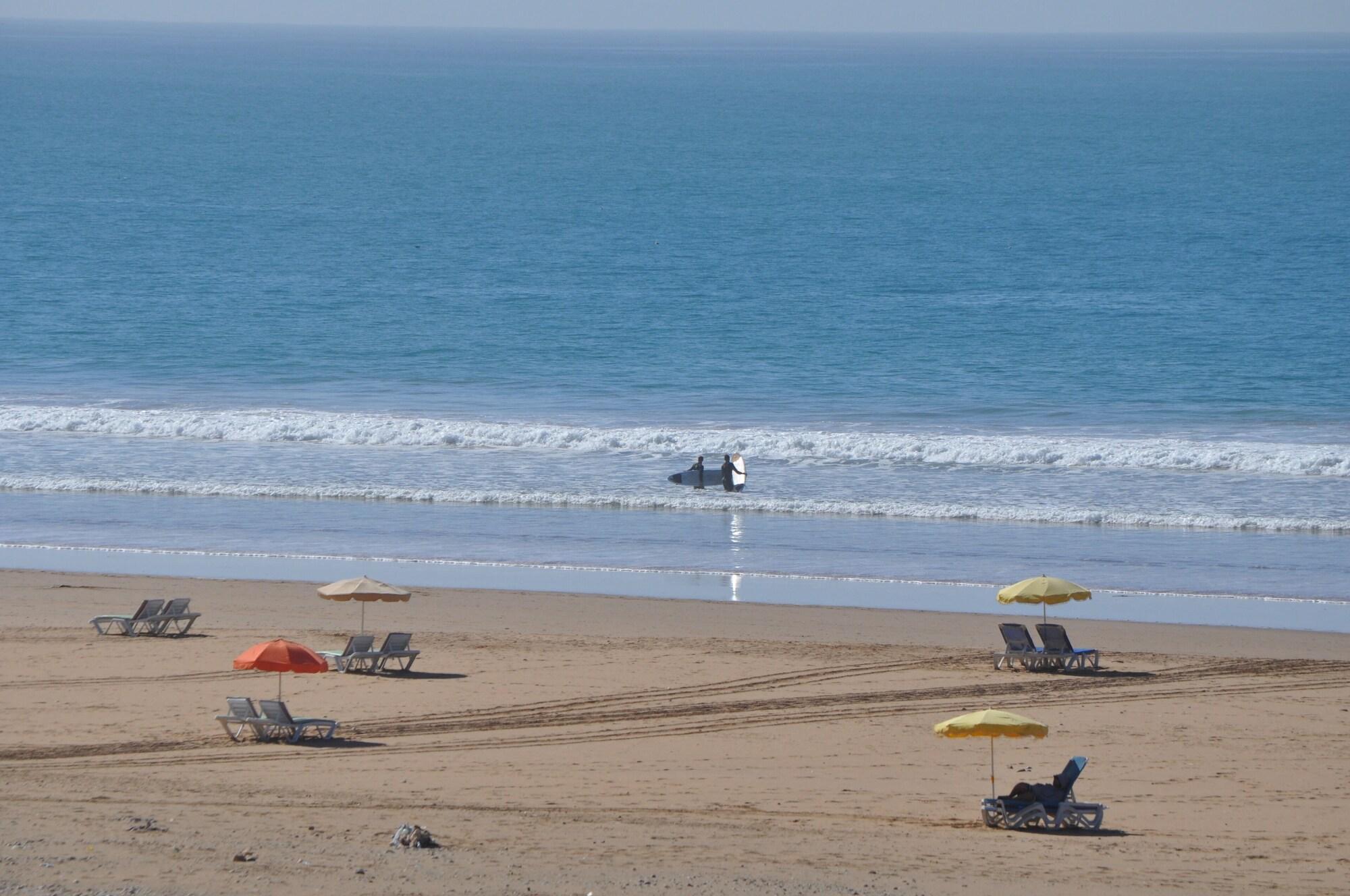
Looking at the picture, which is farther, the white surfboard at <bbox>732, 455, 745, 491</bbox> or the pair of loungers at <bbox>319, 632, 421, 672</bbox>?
the white surfboard at <bbox>732, 455, 745, 491</bbox>

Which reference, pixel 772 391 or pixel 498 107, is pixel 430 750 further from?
pixel 498 107

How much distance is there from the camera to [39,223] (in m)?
67.4

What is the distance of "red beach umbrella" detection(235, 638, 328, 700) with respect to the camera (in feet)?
46.6

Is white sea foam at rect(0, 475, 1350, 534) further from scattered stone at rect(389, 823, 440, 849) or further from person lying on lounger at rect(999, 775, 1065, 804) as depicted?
scattered stone at rect(389, 823, 440, 849)

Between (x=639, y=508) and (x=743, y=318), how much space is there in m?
22.9

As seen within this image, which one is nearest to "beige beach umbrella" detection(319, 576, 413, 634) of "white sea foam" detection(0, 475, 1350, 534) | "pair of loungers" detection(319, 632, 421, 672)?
"pair of loungers" detection(319, 632, 421, 672)

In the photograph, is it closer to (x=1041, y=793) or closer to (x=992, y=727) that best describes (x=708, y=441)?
(x=992, y=727)

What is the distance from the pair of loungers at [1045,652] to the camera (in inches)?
666

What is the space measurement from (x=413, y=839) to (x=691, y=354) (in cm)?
3402

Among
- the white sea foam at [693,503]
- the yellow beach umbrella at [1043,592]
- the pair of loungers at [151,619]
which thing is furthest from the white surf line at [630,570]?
the pair of loungers at [151,619]

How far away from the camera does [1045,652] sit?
16953 mm

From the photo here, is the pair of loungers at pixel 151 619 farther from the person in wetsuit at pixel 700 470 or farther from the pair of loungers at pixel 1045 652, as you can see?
the person in wetsuit at pixel 700 470

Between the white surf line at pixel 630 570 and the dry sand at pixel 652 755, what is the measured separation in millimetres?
1927

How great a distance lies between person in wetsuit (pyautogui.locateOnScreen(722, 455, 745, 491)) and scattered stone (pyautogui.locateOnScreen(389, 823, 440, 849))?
56.9 feet
